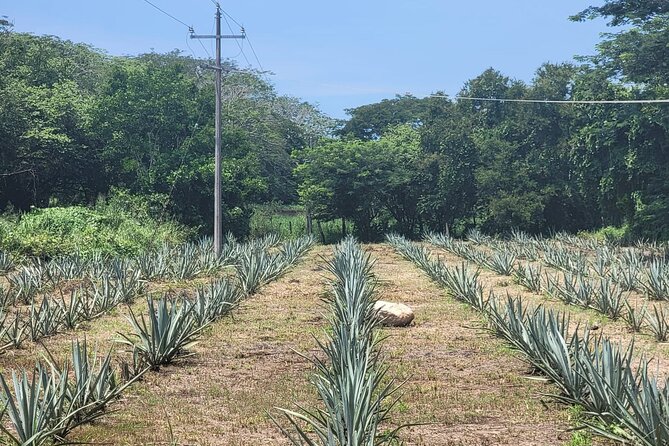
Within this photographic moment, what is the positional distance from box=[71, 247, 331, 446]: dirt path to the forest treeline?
1696 centimetres

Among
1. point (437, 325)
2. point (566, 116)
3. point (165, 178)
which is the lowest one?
point (437, 325)

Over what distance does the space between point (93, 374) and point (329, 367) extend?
95.2 inches

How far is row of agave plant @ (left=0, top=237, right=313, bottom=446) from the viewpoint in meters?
5.18

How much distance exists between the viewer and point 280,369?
8.27 m

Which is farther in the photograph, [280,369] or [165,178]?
[165,178]

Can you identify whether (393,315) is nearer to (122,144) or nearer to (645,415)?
(645,415)

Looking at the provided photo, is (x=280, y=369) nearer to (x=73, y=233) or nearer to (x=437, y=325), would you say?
(x=437, y=325)

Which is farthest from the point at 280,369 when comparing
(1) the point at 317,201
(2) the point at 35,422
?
(1) the point at 317,201

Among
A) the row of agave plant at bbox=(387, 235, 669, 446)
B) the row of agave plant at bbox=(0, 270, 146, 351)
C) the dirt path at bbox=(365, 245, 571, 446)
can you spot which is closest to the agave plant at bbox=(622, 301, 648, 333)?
the row of agave plant at bbox=(387, 235, 669, 446)

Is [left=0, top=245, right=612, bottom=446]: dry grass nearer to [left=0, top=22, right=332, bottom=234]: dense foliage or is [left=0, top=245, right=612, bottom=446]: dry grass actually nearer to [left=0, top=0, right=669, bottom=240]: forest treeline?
[left=0, top=0, right=669, bottom=240]: forest treeline

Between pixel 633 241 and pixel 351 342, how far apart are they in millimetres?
25981

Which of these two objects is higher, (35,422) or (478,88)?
(478,88)

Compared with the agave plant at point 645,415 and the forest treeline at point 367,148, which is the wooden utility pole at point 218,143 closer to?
the forest treeline at point 367,148

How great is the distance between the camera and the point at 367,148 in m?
42.5
